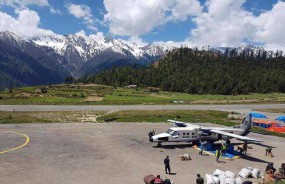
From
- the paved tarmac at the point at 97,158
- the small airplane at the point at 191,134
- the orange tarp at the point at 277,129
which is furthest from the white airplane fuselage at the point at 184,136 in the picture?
the orange tarp at the point at 277,129

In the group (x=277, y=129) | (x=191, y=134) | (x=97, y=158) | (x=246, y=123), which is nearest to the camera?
(x=97, y=158)

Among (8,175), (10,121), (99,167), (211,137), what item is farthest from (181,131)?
(10,121)

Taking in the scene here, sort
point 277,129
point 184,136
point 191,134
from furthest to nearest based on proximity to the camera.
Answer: point 277,129
point 191,134
point 184,136

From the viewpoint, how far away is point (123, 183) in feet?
110

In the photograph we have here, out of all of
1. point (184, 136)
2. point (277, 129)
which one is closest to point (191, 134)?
point (184, 136)

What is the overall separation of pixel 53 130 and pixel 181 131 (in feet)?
89.8

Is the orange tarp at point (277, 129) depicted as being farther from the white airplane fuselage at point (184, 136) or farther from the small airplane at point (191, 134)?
the white airplane fuselage at point (184, 136)

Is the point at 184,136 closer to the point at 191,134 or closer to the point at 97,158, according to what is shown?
the point at 191,134

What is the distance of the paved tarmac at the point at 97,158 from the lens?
35.8 m

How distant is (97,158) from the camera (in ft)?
144

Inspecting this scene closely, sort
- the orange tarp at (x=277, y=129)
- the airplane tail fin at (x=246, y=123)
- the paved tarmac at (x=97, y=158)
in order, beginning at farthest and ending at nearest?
the orange tarp at (x=277, y=129)
the airplane tail fin at (x=246, y=123)
the paved tarmac at (x=97, y=158)

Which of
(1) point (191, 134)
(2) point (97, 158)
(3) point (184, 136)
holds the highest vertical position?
(1) point (191, 134)

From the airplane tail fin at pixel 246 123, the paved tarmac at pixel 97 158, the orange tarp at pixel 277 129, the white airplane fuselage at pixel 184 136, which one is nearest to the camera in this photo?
the paved tarmac at pixel 97 158

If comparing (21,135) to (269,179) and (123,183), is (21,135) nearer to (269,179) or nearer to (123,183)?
(123,183)
